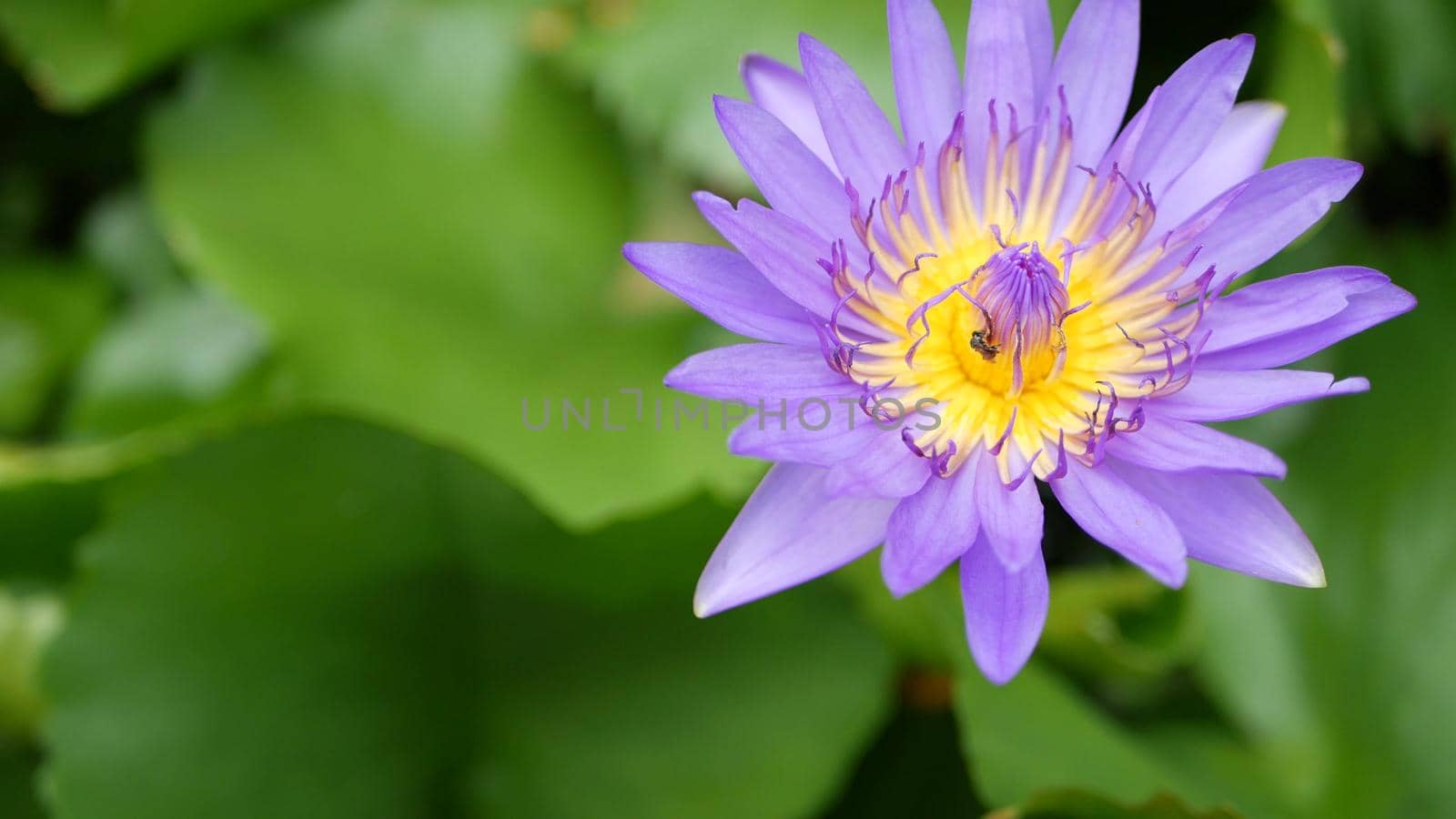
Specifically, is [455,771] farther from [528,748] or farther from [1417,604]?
[1417,604]

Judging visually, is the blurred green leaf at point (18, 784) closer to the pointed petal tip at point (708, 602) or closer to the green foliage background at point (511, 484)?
the green foliage background at point (511, 484)

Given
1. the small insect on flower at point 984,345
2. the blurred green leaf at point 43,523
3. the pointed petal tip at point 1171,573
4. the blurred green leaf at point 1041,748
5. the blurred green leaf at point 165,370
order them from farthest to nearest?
the blurred green leaf at point 165,370 → the blurred green leaf at point 43,523 → the blurred green leaf at point 1041,748 → the small insect on flower at point 984,345 → the pointed petal tip at point 1171,573

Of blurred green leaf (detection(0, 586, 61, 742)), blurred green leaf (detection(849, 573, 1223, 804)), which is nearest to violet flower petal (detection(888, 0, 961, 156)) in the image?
blurred green leaf (detection(849, 573, 1223, 804))

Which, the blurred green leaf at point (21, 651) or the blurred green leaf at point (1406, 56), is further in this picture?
the blurred green leaf at point (1406, 56)

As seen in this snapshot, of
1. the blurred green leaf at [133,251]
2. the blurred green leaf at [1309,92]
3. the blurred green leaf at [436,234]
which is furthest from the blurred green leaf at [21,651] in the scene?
the blurred green leaf at [1309,92]

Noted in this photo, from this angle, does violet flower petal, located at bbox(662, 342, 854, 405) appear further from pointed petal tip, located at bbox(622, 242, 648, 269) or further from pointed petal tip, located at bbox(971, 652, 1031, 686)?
pointed petal tip, located at bbox(971, 652, 1031, 686)

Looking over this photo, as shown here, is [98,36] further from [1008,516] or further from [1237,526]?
[1237,526]
